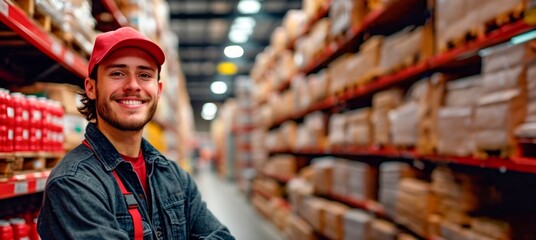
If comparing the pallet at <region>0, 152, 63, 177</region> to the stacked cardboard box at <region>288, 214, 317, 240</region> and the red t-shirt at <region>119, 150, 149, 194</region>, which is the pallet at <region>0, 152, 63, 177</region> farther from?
the stacked cardboard box at <region>288, 214, 317, 240</region>

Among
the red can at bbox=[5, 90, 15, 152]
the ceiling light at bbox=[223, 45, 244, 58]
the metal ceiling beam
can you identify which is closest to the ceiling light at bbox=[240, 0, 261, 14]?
the metal ceiling beam

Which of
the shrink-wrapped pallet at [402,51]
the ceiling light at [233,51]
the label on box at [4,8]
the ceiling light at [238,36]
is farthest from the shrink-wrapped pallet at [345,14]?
the ceiling light at [233,51]

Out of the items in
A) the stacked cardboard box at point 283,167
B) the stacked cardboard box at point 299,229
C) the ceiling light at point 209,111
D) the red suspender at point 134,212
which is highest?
the ceiling light at point 209,111

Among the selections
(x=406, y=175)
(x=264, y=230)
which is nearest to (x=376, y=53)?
(x=406, y=175)

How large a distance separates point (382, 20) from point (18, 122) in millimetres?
3488

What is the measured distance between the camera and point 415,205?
3.62 meters

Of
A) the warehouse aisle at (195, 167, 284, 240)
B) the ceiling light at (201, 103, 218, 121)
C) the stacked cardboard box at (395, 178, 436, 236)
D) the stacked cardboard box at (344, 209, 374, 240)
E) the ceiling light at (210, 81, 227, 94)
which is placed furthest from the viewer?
the ceiling light at (201, 103, 218, 121)

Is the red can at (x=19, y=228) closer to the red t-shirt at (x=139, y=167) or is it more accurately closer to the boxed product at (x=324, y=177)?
the red t-shirt at (x=139, y=167)

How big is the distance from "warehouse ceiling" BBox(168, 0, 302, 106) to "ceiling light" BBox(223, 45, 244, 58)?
8.1 inches

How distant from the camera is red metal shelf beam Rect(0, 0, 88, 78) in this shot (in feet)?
6.04

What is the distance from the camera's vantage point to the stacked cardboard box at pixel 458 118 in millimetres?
2984

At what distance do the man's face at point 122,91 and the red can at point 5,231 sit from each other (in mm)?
714

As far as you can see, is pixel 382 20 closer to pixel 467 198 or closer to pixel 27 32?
pixel 467 198

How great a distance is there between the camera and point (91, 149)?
5.74 ft
